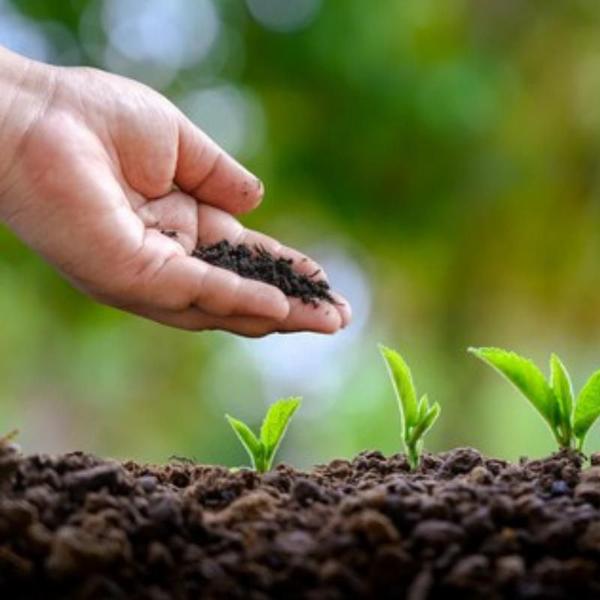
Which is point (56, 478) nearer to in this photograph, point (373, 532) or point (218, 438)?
point (373, 532)

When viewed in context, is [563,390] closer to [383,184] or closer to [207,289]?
[207,289]

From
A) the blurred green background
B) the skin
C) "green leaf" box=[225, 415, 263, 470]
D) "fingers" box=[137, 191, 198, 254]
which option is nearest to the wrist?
the skin

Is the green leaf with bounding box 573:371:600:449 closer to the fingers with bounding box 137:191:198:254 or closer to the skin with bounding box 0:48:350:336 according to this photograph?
the skin with bounding box 0:48:350:336

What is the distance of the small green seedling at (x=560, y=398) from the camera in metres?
0.84

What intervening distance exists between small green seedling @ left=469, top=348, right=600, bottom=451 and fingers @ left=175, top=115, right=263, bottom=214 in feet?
1.35

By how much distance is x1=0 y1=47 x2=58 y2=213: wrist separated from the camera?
1.00 metres

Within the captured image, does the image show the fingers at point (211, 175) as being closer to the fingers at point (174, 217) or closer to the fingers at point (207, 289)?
the fingers at point (174, 217)

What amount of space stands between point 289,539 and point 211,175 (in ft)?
2.12

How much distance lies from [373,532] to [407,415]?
0.32m

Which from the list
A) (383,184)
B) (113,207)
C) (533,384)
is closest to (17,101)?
(113,207)

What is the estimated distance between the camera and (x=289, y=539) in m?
0.55

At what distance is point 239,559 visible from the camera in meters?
0.54

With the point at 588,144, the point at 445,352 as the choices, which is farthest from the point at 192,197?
the point at 588,144

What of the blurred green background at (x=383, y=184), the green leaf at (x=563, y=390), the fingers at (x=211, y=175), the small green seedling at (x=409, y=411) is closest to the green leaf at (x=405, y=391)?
the small green seedling at (x=409, y=411)
